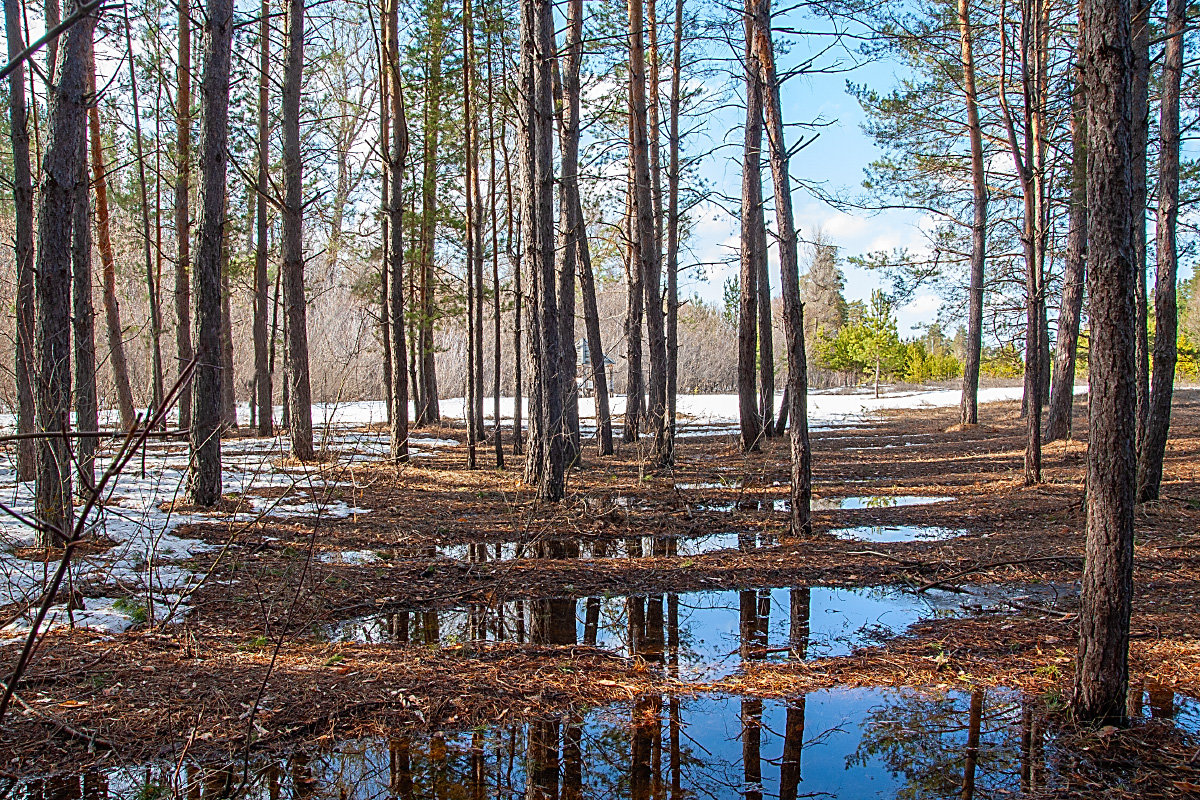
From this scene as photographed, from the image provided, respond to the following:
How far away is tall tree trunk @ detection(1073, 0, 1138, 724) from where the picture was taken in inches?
122

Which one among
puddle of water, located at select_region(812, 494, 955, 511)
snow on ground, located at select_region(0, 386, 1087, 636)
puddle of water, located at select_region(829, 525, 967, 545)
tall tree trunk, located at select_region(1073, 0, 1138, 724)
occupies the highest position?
tall tree trunk, located at select_region(1073, 0, 1138, 724)

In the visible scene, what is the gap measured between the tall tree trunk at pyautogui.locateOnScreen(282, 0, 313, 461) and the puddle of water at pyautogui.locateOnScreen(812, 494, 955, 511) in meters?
7.23

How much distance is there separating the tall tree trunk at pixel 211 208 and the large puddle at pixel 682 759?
525cm

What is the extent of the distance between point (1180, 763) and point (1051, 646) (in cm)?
135

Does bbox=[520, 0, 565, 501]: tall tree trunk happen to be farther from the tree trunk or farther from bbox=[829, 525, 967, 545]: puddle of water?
the tree trunk

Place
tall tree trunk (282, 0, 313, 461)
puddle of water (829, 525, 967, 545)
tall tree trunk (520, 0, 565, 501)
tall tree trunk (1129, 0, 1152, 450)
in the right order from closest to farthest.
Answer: tall tree trunk (1129, 0, 1152, 450), puddle of water (829, 525, 967, 545), tall tree trunk (520, 0, 565, 501), tall tree trunk (282, 0, 313, 461)

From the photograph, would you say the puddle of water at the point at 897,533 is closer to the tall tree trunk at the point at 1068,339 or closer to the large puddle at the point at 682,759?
the large puddle at the point at 682,759

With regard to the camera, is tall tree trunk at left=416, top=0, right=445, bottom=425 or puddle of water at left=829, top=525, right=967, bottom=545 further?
tall tree trunk at left=416, top=0, right=445, bottom=425

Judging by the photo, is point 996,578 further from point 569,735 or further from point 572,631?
point 569,735

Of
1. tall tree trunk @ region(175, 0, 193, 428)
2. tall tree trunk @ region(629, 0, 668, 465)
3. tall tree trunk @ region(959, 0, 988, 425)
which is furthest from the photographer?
tall tree trunk @ region(959, 0, 988, 425)

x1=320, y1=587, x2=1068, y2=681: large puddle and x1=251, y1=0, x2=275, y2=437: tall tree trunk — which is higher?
x1=251, y1=0, x2=275, y2=437: tall tree trunk

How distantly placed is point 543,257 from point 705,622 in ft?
17.2

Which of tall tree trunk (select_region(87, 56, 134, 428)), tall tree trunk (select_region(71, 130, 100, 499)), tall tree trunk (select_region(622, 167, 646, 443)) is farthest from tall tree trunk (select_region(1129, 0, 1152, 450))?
tall tree trunk (select_region(87, 56, 134, 428))

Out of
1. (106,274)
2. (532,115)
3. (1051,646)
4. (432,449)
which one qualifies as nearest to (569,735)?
(1051,646)
